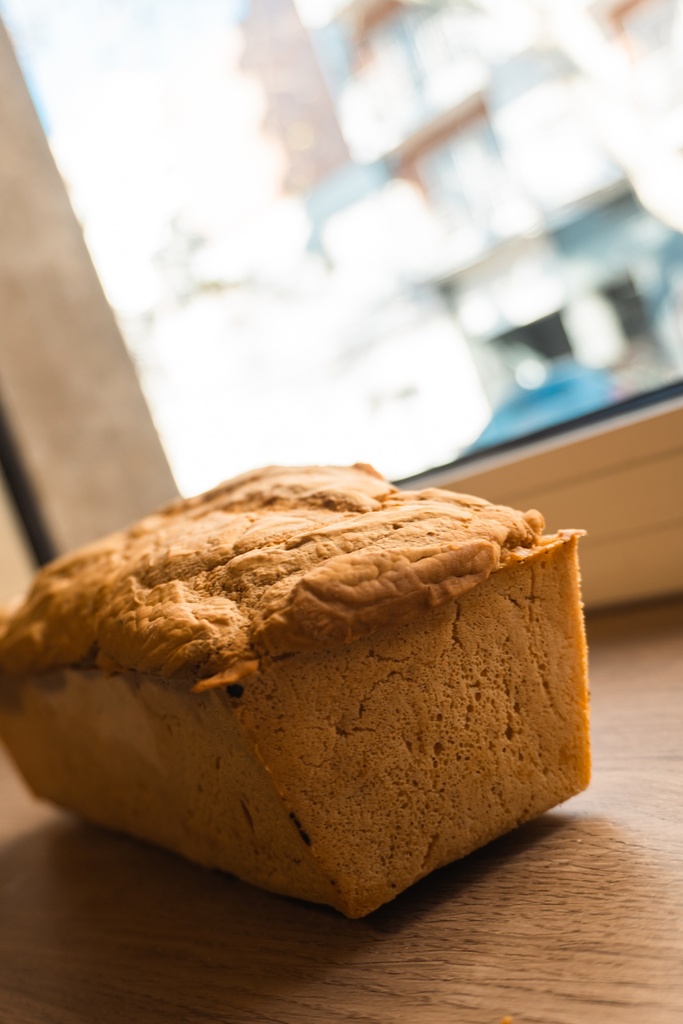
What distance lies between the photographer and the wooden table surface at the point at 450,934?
2.21 feet

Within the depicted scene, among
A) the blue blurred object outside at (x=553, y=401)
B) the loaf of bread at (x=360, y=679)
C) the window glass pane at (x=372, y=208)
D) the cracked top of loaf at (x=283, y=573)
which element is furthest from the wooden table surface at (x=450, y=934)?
the window glass pane at (x=372, y=208)

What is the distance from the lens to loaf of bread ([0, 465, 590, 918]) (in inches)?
31.1

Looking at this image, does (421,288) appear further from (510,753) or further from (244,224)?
(510,753)

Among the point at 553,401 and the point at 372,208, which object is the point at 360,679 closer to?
the point at 553,401

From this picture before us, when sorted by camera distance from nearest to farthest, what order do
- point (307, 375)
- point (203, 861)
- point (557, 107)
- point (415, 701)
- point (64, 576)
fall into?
1. point (415, 701)
2. point (203, 861)
3. point (64, 576)
4. point (557, 107)
5. point (307, 375)

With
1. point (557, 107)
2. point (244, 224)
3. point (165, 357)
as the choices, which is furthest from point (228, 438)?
point (557, 107)

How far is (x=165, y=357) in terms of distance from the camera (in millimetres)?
2688

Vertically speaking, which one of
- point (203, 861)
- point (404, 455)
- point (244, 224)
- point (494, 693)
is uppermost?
point (244, 224)

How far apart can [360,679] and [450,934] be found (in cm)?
22

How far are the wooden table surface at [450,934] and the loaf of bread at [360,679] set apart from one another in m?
0.03

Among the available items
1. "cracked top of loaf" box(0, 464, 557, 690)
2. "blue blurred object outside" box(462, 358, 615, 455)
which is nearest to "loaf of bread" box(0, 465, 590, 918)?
"cracked top of loaf" box(0, 464, 557, 690)

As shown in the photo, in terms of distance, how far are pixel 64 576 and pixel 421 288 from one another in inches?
36.6

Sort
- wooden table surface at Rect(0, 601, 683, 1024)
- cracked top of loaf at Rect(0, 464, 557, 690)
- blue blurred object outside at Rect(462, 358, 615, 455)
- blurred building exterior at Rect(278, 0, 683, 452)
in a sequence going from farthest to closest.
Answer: blue blurred object outside at Rect(462, 358, 615, 455) → blurred building exterior at Rect(278, 0, 683, 452) → cracked top of loaf at Rect(0, 464, 557, 690) → wooden table surface at Rect(0, 601, 683, 1024)

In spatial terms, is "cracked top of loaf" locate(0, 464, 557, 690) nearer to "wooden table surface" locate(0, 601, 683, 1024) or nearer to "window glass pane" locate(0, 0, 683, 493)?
"wooden table surface" locate(0, 601, 683, 1024)
